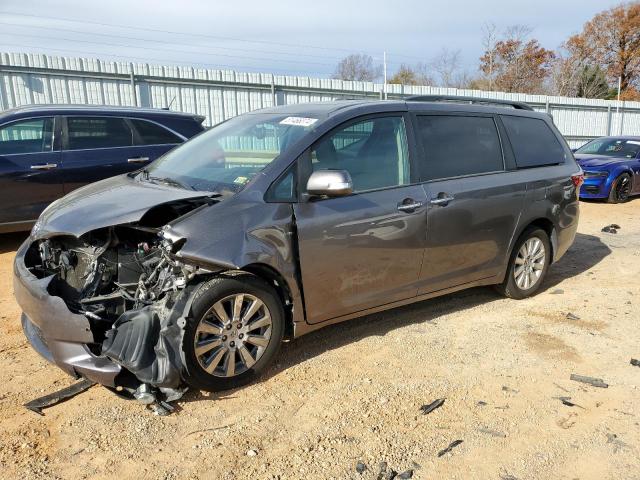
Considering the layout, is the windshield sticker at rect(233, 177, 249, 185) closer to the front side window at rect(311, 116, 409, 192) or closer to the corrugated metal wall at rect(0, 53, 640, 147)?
the front side window at rect(311, 116, 409, 192)

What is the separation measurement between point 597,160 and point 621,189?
0.89 m

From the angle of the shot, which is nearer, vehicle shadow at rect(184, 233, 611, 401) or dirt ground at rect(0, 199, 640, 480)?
dirt ground at rect(0, 199, 640, 480)

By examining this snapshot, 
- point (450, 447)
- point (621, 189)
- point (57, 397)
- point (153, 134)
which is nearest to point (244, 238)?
point (57, 397)

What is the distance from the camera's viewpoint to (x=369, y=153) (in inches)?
160

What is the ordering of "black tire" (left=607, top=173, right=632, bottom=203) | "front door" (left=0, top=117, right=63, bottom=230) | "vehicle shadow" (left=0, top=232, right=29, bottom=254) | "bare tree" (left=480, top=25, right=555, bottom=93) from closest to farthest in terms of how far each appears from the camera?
"front door" (left=0, top=117, right=63, bottom=230)
"vehicle shadow" (left=0, top=232, right=29, bottom=254)
"black tire" (left=607, top=173, right=632, bottom=203)
"bare tree" (left=480, top=25, right=555, bottom=93)

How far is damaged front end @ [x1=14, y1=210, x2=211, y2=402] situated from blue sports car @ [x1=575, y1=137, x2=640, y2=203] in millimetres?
11230

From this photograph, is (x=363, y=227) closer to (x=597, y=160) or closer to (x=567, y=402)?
(x=567, y=402)

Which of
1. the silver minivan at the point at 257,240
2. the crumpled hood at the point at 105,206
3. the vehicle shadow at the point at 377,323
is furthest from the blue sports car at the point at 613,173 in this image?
the crumpled hood at the point at 105,206

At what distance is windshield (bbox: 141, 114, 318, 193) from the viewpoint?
3.75 metres

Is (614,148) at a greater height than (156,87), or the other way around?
(156,87)

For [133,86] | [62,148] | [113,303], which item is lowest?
[113,303]

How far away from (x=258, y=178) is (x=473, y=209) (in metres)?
1.98

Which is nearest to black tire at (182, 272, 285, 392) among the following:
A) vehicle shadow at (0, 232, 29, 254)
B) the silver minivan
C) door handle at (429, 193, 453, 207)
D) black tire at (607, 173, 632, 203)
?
the silver minivan

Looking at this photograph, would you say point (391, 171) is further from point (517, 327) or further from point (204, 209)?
point (517, 327)
